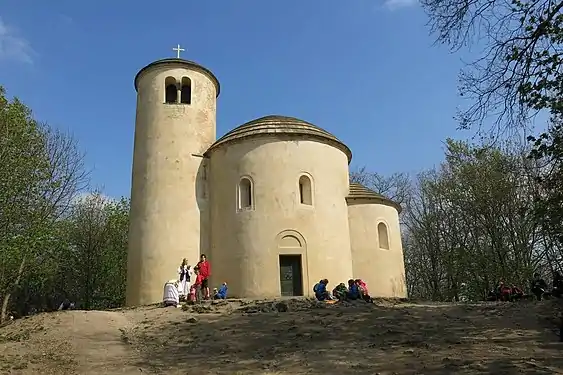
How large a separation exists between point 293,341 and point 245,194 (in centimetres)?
1053

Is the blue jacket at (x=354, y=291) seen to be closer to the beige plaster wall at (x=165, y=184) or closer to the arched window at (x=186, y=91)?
the beige plaster wall at (x=165, y=184)

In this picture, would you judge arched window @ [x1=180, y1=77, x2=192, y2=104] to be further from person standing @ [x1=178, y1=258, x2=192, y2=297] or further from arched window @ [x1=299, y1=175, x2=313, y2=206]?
person standing @ [x1=178, y1=258, x2=192, y2=297]

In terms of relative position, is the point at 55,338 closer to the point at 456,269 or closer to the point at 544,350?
the point at 544,350

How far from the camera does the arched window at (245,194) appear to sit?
22.2 m

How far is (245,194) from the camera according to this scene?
74.0 feet

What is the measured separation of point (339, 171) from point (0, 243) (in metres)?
13.5

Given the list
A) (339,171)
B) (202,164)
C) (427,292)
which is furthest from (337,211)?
(427,292)

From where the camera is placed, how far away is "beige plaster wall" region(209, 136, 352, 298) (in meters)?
21.2

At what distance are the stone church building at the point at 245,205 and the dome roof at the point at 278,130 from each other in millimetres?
63

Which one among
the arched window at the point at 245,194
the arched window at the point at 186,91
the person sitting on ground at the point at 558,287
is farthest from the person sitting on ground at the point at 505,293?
the arched window at the point at 186,91

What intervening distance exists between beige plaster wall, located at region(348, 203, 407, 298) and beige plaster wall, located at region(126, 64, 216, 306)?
6.63m

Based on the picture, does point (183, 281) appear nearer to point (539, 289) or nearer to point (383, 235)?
point (383, 235)

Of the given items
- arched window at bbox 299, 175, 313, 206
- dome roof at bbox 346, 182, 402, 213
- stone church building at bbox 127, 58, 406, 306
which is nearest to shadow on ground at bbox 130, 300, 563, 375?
stone church building at bbox 127, 58, 406, 306

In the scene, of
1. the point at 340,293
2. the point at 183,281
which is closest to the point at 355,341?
the point at 340,293
